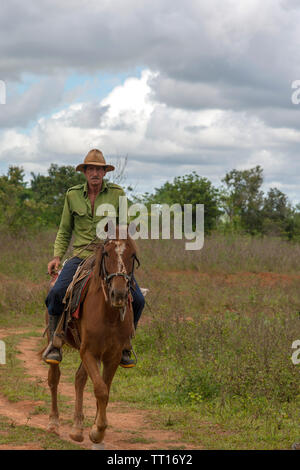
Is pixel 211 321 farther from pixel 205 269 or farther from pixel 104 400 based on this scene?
pixel 205 269

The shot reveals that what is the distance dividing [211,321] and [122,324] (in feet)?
18.1

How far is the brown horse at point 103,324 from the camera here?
5613 mm

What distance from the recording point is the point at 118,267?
5.48 metres

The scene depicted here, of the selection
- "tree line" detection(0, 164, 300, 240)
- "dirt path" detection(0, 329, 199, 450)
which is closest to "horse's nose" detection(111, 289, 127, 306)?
"dirt path" detection(0, 329, 199, 450)

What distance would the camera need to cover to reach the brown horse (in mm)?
5613

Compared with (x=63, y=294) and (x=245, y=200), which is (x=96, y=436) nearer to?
(x=63, y=294)

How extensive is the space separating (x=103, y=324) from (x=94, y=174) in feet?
5.72

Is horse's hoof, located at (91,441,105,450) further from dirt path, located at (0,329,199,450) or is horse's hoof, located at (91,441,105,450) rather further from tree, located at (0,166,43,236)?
tree, located at (0,166,43,236)

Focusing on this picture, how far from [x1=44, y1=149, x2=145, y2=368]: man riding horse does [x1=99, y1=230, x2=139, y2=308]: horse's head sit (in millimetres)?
1012

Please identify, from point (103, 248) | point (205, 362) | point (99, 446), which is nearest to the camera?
point (103, 248)

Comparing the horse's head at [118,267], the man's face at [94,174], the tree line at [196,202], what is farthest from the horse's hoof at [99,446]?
the tree line at [196,202]

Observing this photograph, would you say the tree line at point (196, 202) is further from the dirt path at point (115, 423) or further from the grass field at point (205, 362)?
the dirt path at point (115, 423)

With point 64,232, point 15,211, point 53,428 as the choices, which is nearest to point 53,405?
point 53,428

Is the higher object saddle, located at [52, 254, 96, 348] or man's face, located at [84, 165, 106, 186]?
man's face, located at [84, 165, 106, 186]
